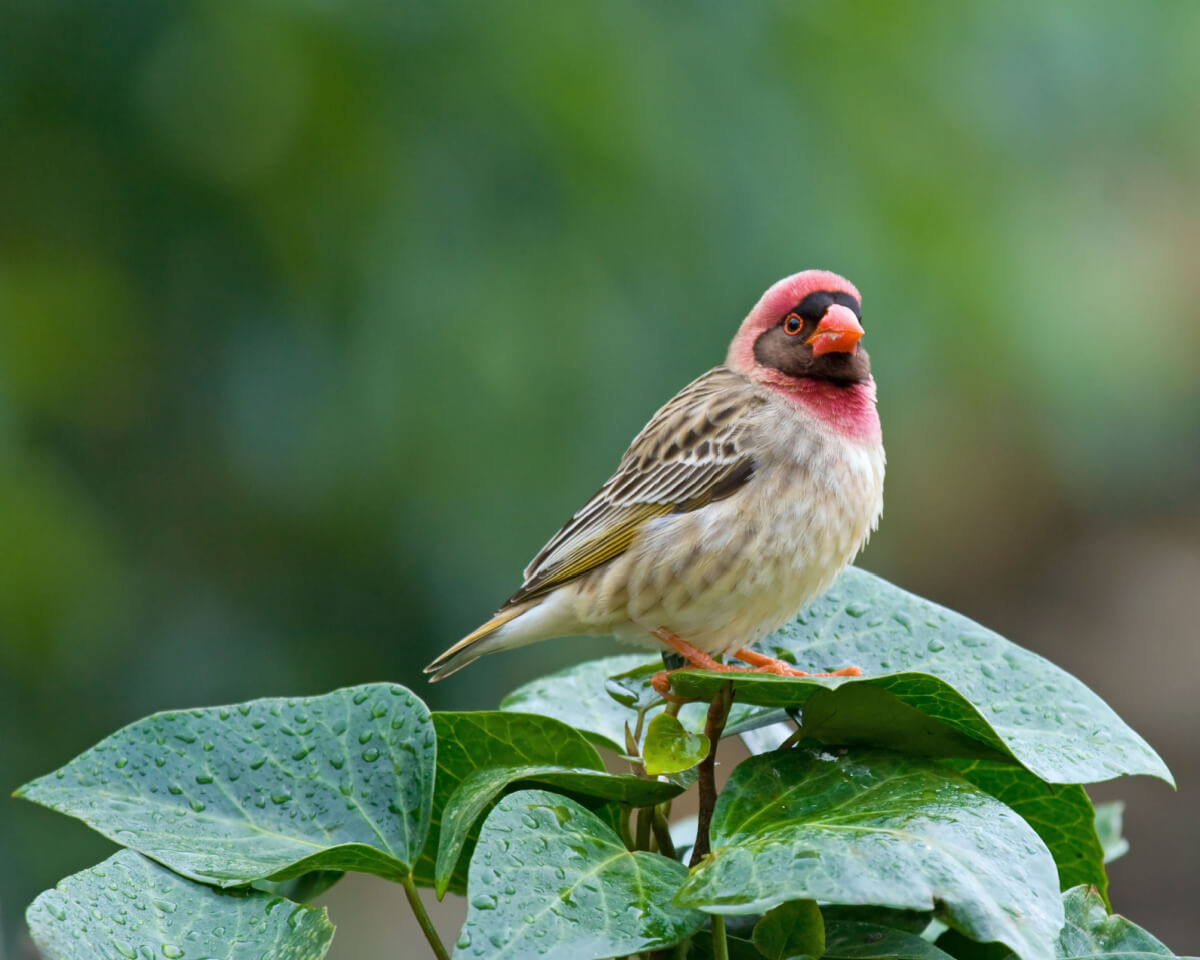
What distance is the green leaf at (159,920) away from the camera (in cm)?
158

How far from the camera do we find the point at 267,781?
192 centimetres

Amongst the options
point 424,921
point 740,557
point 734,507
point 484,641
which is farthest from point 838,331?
point 424,921

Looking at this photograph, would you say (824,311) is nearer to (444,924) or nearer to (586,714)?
(586,714)

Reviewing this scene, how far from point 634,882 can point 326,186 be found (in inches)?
135

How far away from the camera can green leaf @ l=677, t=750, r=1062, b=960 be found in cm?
143

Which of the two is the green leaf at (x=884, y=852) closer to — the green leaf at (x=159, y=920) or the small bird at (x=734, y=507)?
the green leaf at (x=159, y=920)

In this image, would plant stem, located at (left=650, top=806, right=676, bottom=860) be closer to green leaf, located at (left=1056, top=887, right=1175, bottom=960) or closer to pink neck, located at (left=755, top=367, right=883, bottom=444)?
green leaf, located at (left=1056, top=887, right=1175, bottom=960)

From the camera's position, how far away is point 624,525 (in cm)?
329

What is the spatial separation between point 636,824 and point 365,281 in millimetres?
2970

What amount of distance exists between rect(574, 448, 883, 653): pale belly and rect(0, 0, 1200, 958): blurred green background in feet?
4.57


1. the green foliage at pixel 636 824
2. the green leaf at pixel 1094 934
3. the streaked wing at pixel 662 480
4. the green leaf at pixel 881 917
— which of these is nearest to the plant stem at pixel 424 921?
the green foliage at pixel 636 824

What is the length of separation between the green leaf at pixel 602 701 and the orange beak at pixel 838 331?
981 millimetres

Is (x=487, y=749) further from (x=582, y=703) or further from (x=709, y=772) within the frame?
(x=582, y=703)

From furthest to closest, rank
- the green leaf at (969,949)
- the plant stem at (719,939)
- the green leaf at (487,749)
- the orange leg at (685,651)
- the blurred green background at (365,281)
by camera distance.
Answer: the blurred green background at (365,281) → the orange leg at (685,651) → the green leaf at (487,749) → the green leaf at (969,949) → the plant stem at (719,939)
